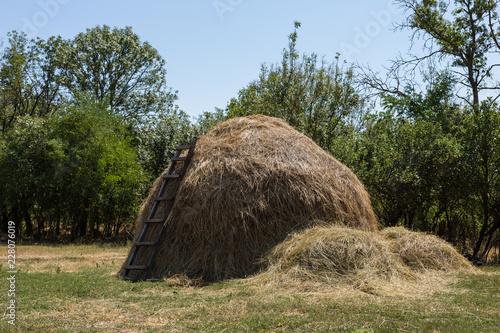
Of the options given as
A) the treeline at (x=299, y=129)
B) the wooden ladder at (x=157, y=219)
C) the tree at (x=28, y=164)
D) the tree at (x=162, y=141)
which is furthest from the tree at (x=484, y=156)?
the tree at (x=28, y=164)

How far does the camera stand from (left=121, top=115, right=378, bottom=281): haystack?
9.32 metres

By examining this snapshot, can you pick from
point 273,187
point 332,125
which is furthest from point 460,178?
point 273,187

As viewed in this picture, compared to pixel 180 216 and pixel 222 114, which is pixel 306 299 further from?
pixel 222 114

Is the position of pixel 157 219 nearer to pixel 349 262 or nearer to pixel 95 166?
pixel 349 262

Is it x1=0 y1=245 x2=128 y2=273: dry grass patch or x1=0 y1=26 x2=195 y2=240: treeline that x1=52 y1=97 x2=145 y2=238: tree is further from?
x1=0 y1=245 x2=128 y2=273: dry grass patch

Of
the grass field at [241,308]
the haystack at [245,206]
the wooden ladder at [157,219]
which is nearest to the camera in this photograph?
the grass field at [241,308]

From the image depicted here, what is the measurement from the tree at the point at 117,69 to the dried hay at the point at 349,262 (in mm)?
24691

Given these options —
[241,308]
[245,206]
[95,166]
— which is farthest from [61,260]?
[241,308]

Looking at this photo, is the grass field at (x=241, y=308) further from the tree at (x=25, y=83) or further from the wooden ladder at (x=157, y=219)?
→ the tree at (x=25, y=83)

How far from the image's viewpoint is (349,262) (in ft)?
27.1

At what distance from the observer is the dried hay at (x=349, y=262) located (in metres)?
7.91

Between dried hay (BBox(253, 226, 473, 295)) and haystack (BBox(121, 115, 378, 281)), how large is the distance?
0.55 meters

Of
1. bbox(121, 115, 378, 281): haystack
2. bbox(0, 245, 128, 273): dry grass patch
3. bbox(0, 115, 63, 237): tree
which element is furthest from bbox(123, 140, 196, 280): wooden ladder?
bbox(0, 115, 63, 237): tree

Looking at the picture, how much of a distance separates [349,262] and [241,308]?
2.53m
